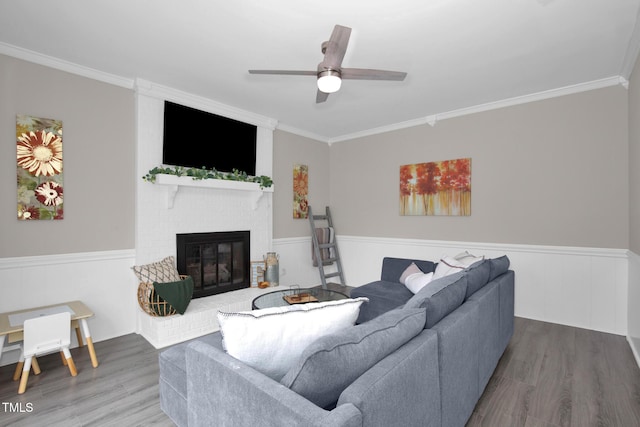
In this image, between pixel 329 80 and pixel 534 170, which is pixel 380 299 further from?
pixel 534 170

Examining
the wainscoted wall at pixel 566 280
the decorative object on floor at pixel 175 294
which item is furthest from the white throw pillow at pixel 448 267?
the decorative object on floor at pixel 175 294

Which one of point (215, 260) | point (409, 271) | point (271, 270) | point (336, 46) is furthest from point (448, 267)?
point (215, 260)

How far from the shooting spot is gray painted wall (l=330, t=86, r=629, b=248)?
3.32m

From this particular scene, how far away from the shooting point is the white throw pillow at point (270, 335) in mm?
1219

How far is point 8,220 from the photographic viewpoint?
105 inches

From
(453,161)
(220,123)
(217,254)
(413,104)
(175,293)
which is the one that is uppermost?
(413,104)

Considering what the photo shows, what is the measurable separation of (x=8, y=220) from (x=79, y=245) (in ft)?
1.80

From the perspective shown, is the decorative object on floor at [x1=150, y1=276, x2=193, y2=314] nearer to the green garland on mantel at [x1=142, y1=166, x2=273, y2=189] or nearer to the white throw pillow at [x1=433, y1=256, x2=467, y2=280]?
the green garland on mantel at [x1=142, y1=166, x2=273, y2=189]

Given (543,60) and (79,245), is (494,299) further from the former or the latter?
(79,245)

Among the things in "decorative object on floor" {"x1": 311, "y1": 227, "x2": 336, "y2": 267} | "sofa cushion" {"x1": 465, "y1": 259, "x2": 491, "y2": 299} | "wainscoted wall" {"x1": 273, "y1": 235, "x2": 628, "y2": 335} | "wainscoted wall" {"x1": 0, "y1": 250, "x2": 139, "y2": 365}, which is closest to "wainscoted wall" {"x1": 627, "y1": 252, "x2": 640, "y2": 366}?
"wainscoted wall" {"x1": 273, "y1": 235, "x2": 628, "y2": 335}

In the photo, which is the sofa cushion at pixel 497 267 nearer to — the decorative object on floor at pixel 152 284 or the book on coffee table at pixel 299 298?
the book on coffee table at pixel 299 298

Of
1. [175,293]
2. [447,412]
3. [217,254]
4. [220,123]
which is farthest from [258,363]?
[220,123]

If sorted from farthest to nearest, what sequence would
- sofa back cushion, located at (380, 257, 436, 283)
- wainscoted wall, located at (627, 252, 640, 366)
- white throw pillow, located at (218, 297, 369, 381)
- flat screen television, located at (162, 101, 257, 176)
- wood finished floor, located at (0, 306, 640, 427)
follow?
1. sofa back cushion, located at (380, 257, 436, 283)
2. flat screen television, located at (162, 101, 257, 176)
3. wainscoted wall, located at (627, 252, 640, 366)
4. wood finished floor, located at (0, 306, 640, 427)
5. white throw pillow, located at (218, 297, 369, 381)

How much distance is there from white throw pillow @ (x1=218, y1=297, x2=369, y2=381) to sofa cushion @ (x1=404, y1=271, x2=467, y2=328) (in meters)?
0.58
